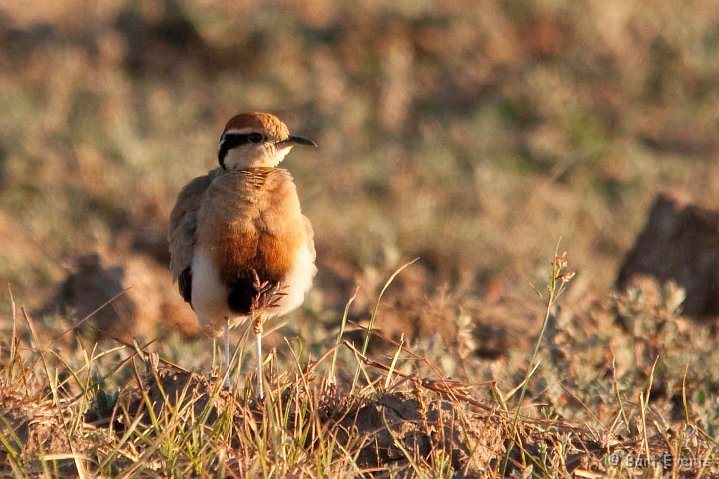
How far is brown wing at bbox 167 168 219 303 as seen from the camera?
4996 mm

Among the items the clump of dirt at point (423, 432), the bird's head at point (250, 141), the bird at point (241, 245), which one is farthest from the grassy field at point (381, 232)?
the bird's head at point (250, 141)

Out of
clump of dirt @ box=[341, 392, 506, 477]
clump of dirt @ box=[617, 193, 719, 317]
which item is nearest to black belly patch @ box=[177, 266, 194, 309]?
clump of dirt @ box=[341, 392, 506, 477]

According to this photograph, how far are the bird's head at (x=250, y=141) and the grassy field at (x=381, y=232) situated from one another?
78cm

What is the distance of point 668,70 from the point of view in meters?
12.0

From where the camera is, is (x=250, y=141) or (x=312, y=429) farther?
(x=250, y=141)

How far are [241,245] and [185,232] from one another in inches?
13.9

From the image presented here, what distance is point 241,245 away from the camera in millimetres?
4777

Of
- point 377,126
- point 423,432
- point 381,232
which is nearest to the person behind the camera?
point 423,432

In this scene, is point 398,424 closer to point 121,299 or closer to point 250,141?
point 250,141

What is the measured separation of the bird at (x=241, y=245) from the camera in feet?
15.7

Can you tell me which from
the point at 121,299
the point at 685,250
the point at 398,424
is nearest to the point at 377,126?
the point at 685,250

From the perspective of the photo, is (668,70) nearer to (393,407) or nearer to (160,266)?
(160,266)

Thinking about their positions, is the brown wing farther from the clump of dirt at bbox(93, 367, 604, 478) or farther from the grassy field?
the clump of dirt at bbox(93, 367, 604, 478)

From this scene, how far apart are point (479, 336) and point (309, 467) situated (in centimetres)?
319
